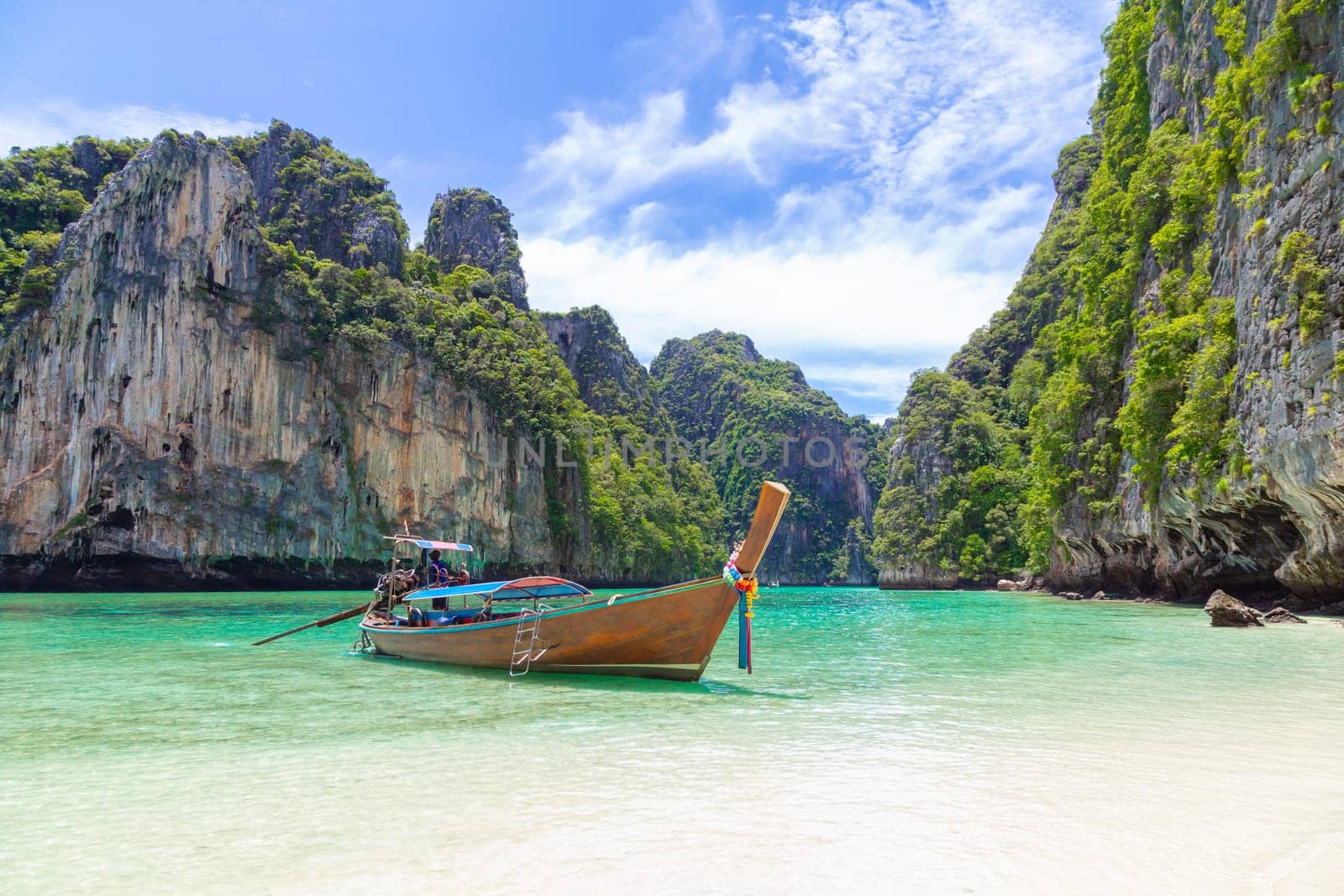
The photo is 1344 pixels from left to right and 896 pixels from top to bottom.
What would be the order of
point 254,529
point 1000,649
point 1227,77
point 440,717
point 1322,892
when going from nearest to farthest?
point 1322,892
point 440,717
point 1000,649
point 1227,77
point 254,529

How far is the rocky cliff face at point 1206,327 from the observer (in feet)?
54.0

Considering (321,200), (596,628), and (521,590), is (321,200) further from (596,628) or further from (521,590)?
(596,628)

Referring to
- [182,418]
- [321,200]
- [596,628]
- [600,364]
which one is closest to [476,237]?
[600,364]

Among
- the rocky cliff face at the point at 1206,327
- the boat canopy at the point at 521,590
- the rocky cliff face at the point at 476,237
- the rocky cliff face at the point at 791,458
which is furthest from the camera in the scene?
the rocky cliff face at the point at 791,458

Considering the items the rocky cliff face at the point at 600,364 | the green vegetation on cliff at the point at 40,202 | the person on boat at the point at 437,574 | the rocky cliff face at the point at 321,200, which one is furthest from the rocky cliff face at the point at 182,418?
the rocky cliff face at the point at 600,364

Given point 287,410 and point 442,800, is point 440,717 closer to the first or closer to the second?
point 442,800

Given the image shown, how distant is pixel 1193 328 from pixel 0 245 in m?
54.7

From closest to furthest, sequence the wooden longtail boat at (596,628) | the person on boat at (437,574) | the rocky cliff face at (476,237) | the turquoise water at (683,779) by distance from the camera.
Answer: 1. the turquoise water at (683,779)
2. the wooden longtail boat at (596,628)
3. the person on boat at (437,574)
4. the rocky cliff face at (476,237)

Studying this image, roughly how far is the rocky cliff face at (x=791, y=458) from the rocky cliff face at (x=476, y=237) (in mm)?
43224

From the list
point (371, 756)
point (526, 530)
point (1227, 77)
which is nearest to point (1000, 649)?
point (371, 756)

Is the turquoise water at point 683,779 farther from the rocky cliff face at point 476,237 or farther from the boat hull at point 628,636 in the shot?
the rocky cliff face at point 476,237

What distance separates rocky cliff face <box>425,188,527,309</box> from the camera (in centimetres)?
7931

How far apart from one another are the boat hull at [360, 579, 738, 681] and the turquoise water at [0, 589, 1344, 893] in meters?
0.34

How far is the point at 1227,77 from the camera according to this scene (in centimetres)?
2097
